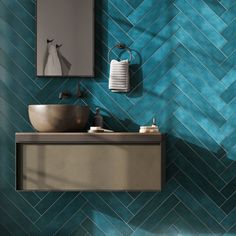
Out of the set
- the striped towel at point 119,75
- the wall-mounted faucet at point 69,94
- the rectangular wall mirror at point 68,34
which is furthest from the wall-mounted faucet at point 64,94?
the striped towel at point 119,75

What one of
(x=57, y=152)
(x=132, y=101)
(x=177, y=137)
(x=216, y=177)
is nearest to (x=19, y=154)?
(x=57, y=152)

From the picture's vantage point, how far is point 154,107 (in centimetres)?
437

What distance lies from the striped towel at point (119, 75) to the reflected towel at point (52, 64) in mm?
468

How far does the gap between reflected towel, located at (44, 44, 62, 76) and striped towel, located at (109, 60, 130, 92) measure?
468mm

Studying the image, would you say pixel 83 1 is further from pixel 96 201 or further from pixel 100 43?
pixel 96 201

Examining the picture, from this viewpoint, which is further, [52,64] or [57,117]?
[52,64]

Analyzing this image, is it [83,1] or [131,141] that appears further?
[83,1]

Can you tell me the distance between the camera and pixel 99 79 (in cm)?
441

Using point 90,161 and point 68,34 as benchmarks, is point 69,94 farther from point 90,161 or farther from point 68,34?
point 90,161

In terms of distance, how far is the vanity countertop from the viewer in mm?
3938

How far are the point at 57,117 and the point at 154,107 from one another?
0.88 metres

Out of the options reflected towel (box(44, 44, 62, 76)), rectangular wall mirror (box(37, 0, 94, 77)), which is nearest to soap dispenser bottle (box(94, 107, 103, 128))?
rectangular wall mirror (box(37, 0, 94, 77))

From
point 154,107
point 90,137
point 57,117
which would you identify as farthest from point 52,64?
point 154,107

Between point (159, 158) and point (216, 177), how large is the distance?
658mm
